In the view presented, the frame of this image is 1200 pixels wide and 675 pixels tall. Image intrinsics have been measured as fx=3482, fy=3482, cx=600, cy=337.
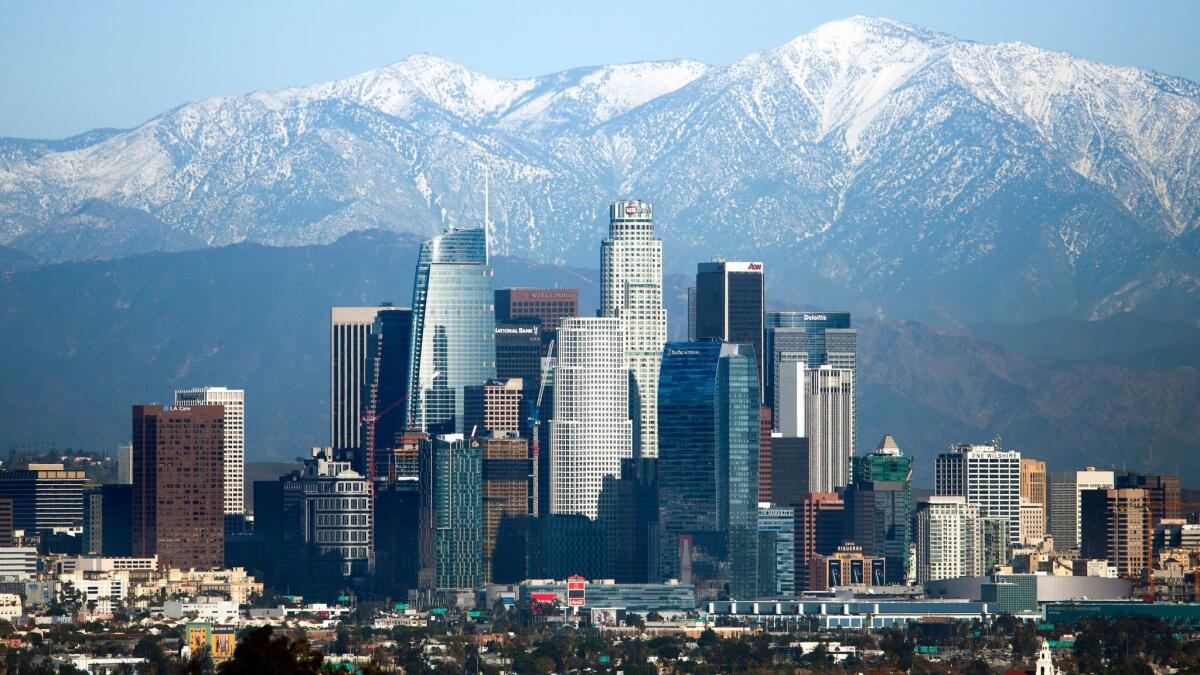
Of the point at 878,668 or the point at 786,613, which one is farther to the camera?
the point at 786,613

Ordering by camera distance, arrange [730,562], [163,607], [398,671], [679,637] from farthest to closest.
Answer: [730,562], [163,607], [679,637], [398,671]

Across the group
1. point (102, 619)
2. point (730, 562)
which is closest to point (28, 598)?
point (102, 619)

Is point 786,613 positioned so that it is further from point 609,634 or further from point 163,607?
point 163,607

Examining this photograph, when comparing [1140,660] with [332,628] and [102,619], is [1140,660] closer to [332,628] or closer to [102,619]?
[332,628]

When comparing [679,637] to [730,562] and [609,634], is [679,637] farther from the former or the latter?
[730,562]

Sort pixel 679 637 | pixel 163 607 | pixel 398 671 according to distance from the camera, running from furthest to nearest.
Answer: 1. pixel 163 607
2. pixel 679 637
3. pixel 398 671

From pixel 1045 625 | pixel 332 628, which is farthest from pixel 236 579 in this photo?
pixel 1045 625

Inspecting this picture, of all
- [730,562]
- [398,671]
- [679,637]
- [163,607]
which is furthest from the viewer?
[730,562]

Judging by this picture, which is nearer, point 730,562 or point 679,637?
point 679,637

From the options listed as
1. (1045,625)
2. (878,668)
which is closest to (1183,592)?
(1045,625)
